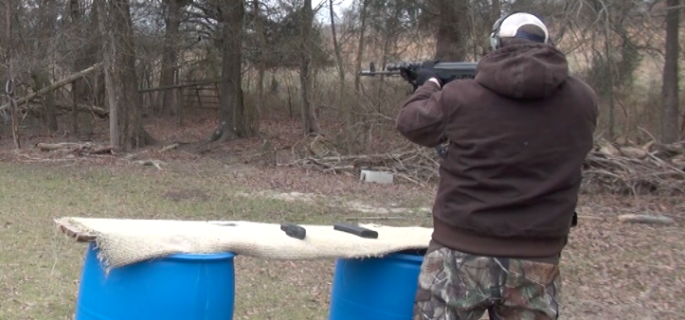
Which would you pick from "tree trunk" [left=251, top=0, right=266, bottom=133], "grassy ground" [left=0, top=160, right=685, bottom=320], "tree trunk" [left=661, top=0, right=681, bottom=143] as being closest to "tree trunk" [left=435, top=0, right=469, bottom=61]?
"tree trunk" [left=661, top=0, right=681, bottom=143]

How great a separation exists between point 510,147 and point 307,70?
17951 mm

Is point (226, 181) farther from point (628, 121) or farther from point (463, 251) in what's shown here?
point (463, 251)

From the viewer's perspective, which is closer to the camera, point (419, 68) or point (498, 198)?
point (498, 198)

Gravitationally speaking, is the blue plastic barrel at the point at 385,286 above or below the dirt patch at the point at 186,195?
above

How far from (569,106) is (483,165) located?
1.28 feet

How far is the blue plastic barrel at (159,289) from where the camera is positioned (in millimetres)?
2990

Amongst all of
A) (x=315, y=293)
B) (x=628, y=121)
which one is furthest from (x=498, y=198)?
(x=628, y=121)

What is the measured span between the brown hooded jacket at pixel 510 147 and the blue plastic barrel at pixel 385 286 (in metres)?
0.52

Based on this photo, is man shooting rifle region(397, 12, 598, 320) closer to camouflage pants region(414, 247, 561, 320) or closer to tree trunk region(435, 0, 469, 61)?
camouflage pants region(414, 247, 561, 320)

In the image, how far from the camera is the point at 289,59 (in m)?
20.8

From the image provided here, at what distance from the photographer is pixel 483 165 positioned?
9.07ft

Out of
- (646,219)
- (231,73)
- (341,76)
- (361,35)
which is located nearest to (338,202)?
(646,219)

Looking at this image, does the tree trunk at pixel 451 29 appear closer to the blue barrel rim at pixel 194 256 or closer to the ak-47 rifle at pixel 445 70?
the ak-47 rifle at pixel 445 70

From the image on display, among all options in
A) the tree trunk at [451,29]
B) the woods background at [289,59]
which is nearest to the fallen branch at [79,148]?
the woods background at [289,59]
